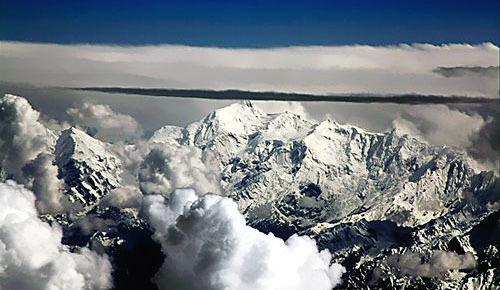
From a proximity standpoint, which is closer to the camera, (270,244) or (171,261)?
(270,244)

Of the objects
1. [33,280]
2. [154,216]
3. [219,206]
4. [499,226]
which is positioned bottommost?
[33,280]

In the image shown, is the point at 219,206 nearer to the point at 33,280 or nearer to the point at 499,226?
the point at 33,280

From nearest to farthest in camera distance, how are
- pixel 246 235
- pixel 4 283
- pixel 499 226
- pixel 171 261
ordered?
pixel 499 226 < pixel 246 235 < pixel 4 283 < pixel 171 261

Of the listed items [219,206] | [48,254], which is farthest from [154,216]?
[219,206]

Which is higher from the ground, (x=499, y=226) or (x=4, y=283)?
(x=499, y=226)

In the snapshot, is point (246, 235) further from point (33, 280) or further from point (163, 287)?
point (33, 280)

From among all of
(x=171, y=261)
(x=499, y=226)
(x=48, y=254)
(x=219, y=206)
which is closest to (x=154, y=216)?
(x=171, y=261)

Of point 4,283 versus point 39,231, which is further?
point 4,283

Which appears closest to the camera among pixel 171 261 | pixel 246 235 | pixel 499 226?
pixel 499 226

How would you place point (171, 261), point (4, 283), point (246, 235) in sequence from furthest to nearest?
point (171, 261) < point (4, 283) < point (246, 235)
